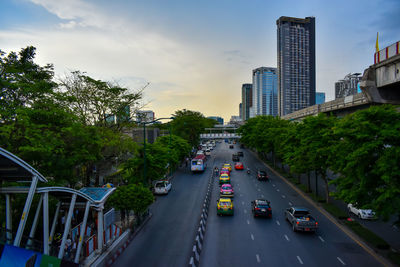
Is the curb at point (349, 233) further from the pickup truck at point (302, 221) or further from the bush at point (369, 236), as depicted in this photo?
the pickup truck at point (302, 221)

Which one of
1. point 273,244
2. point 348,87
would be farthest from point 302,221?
point 348,87

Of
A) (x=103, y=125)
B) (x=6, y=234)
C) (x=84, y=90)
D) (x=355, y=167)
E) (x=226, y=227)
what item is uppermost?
(x=84, y=90)

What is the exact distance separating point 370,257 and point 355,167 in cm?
544

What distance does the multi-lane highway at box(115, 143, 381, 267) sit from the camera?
16784 mm

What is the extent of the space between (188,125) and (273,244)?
187 ft

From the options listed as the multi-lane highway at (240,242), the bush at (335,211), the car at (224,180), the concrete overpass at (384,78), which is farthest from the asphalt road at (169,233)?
the concrete overpass at (384,78)

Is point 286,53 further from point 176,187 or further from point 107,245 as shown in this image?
point 107,245

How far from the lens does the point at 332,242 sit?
1970 cm

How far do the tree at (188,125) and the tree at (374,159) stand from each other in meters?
56.0

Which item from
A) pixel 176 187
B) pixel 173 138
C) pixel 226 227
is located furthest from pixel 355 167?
pixel 173 138

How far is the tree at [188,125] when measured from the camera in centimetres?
7275

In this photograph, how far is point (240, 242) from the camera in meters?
19.8

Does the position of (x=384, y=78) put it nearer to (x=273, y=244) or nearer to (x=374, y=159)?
(x=374, y=159)

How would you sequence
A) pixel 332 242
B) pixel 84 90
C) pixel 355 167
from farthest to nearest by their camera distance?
pixel 84 90, pixel 332 242, pixel 355 167
